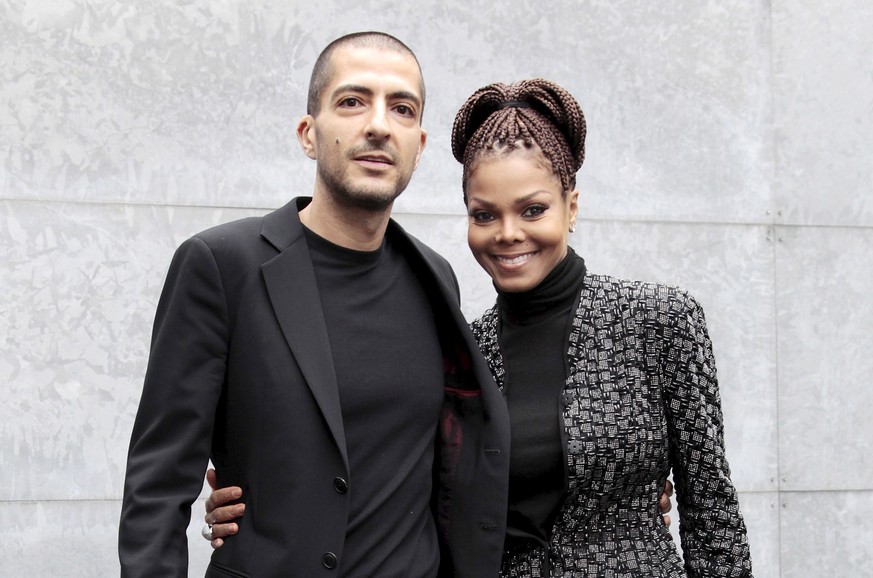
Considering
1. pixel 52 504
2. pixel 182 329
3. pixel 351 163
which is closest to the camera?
pixel 182 329

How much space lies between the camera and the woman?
266 cm

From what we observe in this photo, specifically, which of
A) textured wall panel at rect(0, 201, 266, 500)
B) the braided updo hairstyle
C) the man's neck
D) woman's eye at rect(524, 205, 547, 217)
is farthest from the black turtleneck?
Answer: textured wall panel at rect(0, 201, 266, 500)

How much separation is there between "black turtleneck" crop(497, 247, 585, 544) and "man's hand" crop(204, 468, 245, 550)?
0.67 metres

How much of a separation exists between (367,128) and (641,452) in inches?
39.8

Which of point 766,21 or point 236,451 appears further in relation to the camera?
point 766,21

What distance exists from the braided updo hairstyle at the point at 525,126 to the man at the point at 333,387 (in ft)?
0.62

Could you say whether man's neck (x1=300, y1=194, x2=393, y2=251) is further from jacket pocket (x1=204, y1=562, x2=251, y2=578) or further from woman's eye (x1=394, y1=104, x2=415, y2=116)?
jacket pocket (x1=204, y1=562, x2=251, y2=578)

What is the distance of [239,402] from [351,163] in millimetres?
611

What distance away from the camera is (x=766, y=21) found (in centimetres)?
487

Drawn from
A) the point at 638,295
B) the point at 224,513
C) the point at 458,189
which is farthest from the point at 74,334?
the point at 638,295

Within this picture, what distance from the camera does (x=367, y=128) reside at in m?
2.59

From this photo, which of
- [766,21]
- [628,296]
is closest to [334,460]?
[628,296]

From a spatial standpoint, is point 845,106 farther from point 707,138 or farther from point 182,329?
point 182,329

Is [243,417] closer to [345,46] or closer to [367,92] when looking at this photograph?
[367,92]
